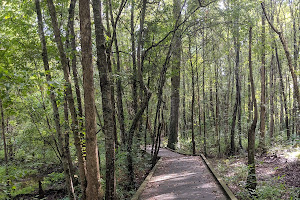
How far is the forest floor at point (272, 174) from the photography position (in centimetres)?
695

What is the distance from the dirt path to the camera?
22.5 ft

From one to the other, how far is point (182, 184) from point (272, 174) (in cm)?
546

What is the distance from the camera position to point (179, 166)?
1093cm

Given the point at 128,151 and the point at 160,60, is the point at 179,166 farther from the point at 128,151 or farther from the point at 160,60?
the point at 160,60

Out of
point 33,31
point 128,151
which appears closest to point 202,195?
point 128,151

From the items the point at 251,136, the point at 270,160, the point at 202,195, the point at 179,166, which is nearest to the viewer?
the point at 202,195

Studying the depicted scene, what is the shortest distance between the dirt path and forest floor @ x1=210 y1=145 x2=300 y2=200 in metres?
0.84

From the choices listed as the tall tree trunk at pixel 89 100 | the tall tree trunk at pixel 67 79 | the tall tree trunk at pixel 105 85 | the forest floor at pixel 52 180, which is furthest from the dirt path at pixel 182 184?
the tall tree trunk at pixel 67 79

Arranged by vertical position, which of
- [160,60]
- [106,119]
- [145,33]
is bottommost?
[106,119]

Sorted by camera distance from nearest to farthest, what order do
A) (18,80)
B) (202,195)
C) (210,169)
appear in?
(18,80) < (202,195) < (210,169)

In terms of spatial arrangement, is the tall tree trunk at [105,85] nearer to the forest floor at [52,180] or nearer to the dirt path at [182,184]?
the dirt path at [182,184]

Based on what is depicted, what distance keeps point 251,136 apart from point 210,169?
120 inches

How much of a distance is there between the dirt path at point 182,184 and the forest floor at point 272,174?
32.9 inches

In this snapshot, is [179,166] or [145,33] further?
[145,33]
